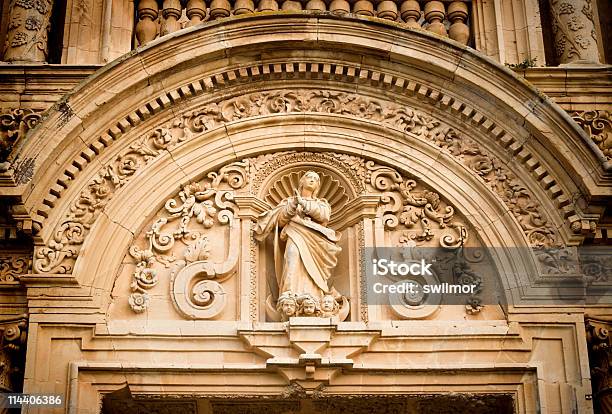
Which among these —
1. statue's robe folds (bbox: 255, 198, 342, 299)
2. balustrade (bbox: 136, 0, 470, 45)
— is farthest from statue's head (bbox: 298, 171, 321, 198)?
balustrade (bbox: 136, 0, 470, 45)

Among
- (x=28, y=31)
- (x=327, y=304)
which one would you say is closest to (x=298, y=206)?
(x=327, y=304)

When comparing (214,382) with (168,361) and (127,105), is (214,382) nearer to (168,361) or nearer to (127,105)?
(168,361)

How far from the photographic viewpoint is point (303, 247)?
1365 cm

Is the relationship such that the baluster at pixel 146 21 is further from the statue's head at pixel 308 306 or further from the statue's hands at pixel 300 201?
the statue's head at pixel 308 306

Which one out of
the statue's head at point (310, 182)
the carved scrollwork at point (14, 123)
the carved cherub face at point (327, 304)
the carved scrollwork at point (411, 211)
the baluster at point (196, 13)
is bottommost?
the carved cherub face at point (327, 304)

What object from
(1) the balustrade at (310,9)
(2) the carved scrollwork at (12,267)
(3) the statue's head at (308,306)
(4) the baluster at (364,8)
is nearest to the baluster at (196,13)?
(1) the balustrade at (310,9)

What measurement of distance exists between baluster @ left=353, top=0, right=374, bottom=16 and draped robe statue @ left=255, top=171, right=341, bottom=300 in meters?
2.07

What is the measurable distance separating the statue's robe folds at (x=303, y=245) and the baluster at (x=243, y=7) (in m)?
2.28

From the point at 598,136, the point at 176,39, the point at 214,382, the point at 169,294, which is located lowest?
the point at 214,382

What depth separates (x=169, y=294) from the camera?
13.5 metres

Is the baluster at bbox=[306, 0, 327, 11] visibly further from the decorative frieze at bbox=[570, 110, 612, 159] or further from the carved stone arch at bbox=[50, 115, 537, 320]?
the decorative frieze at bbox=[570, 110, 612, 159]

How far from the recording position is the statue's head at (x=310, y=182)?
14.0 metres

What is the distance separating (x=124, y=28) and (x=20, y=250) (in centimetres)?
280

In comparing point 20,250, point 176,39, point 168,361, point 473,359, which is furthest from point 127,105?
point 473,359
